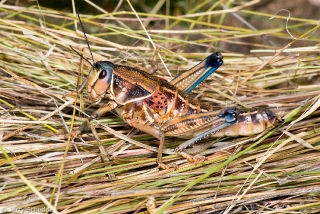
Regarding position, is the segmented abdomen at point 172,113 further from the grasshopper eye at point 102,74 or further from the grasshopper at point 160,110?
the grasshopper eye at point 102,74

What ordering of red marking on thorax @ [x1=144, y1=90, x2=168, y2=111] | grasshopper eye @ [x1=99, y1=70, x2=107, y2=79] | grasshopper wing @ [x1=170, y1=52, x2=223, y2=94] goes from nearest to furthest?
1. grasshopper eye @ [x1=99, y1=70, x2=107, y2=79]
2. red marking on thorax @ [x1=144, y1=90, x2=168, y2=111]
3. grasshopper wing @ [x1=170, y1=52, x2=223, y2=94]

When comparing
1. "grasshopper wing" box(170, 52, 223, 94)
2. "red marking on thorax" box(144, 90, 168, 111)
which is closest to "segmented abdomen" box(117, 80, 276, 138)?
"red marking on thorax" box(144, 90, 168, 111)

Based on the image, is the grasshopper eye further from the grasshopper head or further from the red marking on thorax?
the red marking on thorax

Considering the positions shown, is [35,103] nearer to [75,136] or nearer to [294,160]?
[75,136]

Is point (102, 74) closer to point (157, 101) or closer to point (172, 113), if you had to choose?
point (157, 101)


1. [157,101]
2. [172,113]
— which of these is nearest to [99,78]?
[157,101]

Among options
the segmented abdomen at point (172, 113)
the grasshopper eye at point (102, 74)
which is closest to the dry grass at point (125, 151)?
the segmented abdomen at point (172, 113)
